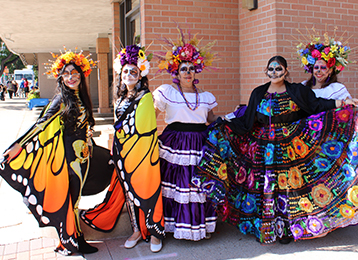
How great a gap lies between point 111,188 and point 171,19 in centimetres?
272

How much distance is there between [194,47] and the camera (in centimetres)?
398

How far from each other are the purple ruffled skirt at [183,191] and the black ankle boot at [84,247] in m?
0.77

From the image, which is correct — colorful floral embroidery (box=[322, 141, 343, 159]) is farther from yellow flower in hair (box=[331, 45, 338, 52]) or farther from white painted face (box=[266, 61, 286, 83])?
yellow flower in hair (box=[331, 45, 338, 52])

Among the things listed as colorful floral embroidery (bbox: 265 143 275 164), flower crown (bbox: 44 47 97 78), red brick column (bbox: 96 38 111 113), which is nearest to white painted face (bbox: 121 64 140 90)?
flower crown (bbox: 44 47 97 78)

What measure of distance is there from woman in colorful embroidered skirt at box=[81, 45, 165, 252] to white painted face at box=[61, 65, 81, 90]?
446mm

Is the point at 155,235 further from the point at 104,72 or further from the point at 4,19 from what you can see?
the point at 104,72

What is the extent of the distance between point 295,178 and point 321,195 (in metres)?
0.29

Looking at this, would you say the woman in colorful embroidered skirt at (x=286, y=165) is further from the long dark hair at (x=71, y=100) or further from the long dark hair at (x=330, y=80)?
the long dark hair at (x=71, y=100)

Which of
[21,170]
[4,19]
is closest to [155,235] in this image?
[21,170]

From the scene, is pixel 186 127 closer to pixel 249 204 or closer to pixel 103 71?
pixel 249 204

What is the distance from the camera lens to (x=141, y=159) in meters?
3.58

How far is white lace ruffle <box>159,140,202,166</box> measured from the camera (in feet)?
12.3

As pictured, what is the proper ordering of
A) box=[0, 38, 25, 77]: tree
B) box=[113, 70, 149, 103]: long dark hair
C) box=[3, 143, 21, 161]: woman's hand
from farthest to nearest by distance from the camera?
box=[0, 38, 25, 77]: tree
box=[113, 70, 149, 103]: long dark hair
box=[3, 143, 21, 161]: woman's hand

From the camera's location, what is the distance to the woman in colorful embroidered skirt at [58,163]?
3.45m
